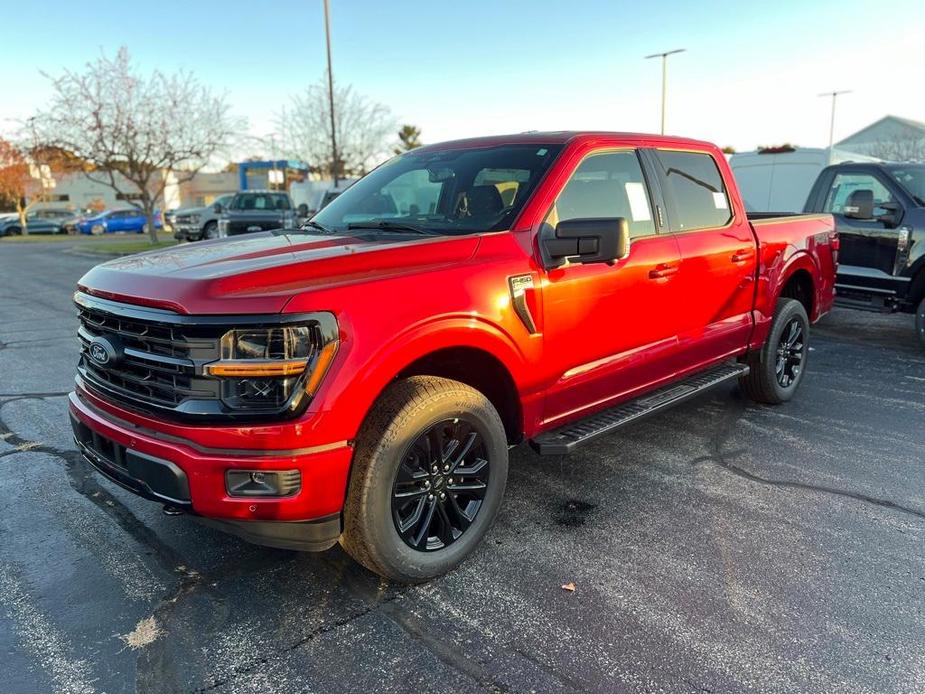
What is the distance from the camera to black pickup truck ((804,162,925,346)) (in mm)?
7273

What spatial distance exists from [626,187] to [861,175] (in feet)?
18.5

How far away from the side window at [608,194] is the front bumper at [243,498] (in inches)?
66.3

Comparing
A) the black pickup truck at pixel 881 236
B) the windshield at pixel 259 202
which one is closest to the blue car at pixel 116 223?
the windshield at pixel 259 202

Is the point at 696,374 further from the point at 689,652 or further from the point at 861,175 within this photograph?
the point at 861,175

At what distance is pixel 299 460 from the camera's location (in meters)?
2.44

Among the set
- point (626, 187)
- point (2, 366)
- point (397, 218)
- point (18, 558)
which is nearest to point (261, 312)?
point (397, 218)

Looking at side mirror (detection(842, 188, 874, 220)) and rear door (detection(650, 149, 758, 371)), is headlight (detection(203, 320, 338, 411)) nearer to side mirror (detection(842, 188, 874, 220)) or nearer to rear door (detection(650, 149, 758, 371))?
rear door (detection(650, 149, 758, 371))

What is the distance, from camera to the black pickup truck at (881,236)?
23.9 ft

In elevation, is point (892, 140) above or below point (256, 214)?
above

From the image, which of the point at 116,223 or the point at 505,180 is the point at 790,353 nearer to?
the point at 505,180

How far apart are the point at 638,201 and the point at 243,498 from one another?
9.08 ft

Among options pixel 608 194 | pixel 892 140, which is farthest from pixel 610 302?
pixel 892 140

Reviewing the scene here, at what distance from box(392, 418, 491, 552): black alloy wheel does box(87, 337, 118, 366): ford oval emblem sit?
49.7 inches

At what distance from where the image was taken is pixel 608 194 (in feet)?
12.4
